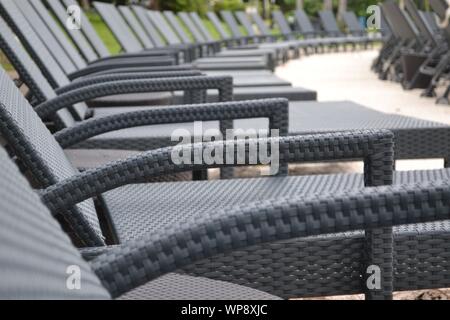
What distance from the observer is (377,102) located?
23.9ft

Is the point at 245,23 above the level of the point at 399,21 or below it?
below

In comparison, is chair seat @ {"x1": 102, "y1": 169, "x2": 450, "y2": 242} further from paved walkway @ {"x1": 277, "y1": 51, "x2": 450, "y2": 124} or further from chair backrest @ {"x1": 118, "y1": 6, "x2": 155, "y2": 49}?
chair backrest @ {"x1": 118, "y1": 6, "x2": 155, "y2": 49}

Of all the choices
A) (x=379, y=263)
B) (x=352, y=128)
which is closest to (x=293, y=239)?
(x=379, y=263)

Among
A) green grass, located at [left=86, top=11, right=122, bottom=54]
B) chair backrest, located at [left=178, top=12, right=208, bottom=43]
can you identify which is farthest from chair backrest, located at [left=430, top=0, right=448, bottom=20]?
green grass, located at [left=86, top=11, right=122, bottom=54]

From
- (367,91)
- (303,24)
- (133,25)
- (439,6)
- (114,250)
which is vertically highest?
(439,6)

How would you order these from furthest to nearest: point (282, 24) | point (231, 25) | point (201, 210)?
point (282, 24)
point (231, 25)
point (201, 210)

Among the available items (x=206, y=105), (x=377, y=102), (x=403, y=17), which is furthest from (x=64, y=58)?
(x=403, y=17)

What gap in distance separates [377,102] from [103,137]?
201 inches

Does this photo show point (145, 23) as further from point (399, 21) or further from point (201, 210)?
point (201, 210)

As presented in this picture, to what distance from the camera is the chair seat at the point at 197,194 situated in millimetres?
1586

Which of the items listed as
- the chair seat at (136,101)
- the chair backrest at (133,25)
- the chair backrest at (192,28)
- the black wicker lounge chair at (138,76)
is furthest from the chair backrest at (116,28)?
the chair backrest at (192,28)

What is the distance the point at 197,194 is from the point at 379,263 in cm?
57

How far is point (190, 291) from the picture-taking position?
115 cm

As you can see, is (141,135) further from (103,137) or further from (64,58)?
(64,58)
